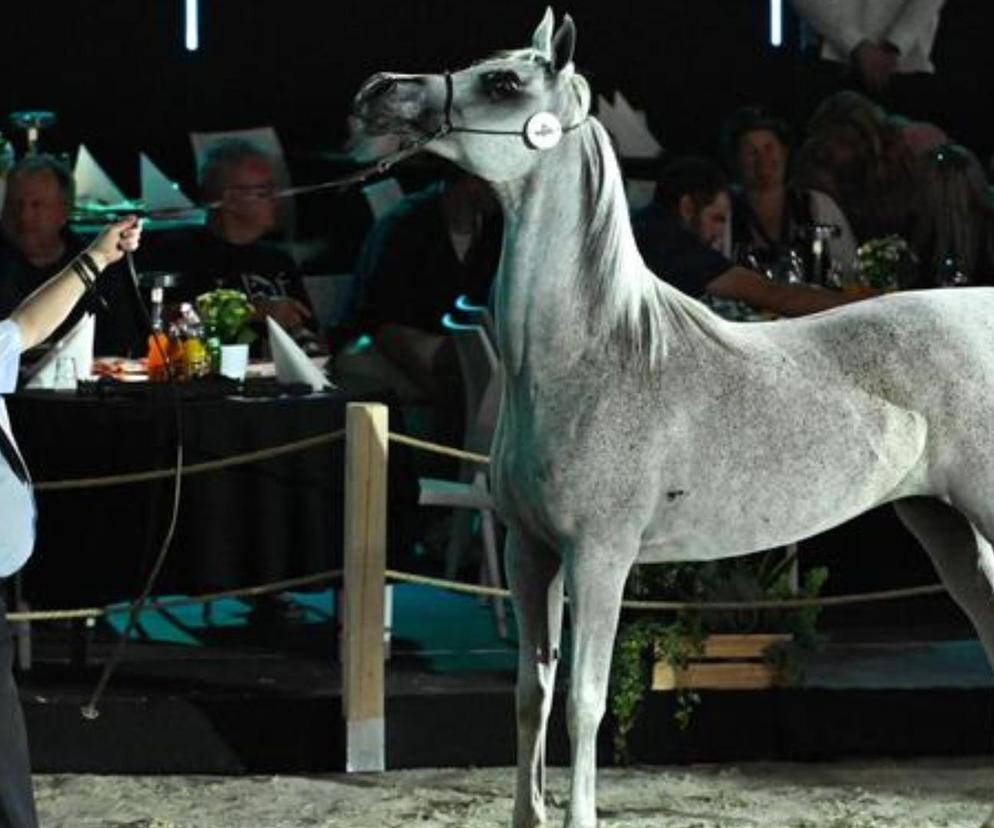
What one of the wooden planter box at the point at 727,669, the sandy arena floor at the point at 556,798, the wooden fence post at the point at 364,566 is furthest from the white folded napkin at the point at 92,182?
the wooden planter box at the point at 727,669

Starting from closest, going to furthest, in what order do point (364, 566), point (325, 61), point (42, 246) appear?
point (364, 566) < point (42, 246) < point (325, 61)

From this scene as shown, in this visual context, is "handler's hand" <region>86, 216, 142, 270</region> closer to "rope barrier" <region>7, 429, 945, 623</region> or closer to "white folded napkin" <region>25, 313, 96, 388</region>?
"rope barrier" <region>7, 429, 945, 623</region>

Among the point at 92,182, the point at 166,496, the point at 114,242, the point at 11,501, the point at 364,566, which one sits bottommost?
the point at 364,566

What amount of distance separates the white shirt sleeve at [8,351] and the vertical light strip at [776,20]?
18.8 ft

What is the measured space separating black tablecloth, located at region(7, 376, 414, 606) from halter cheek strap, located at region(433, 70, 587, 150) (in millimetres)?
2307

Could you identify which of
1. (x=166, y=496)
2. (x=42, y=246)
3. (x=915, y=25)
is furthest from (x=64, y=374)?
(x=915, y=25)

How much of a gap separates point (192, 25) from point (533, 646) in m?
4.84

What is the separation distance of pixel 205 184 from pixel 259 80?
46cm

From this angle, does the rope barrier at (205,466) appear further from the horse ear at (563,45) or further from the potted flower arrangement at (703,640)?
the horse ear at (563,45)

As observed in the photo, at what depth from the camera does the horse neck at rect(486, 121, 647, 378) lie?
5672 mm

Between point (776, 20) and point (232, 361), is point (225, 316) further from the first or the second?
point (776, 20)

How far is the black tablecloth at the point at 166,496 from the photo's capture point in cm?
774

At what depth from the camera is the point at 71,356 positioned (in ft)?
26.8

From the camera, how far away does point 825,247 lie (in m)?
10.1
